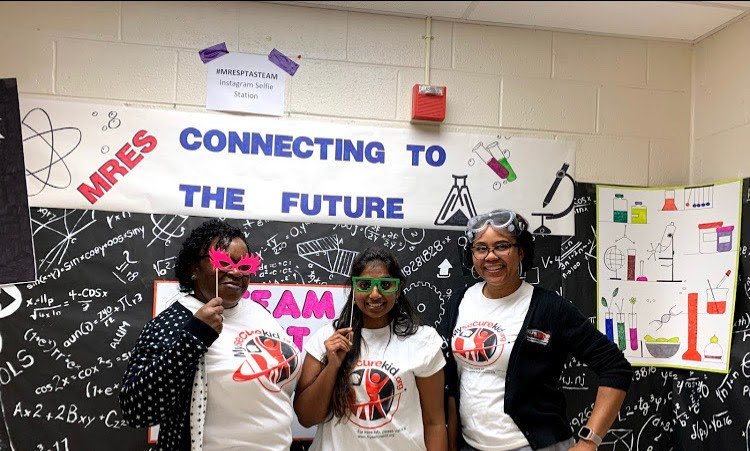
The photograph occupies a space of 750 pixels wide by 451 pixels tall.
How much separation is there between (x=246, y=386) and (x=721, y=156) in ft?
7.35

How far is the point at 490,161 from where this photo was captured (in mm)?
3033

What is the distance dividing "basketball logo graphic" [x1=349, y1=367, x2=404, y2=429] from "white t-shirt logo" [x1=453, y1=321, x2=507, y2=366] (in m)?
0.31

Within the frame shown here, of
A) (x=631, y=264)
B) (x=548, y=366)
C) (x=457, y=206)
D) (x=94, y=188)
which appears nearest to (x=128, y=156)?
(x=94, y=188)

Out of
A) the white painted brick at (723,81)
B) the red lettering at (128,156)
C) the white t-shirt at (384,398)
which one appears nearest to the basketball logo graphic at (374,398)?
the white t-shirt at (384,398)

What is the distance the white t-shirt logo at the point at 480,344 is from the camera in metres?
2.46

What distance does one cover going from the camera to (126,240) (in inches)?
108

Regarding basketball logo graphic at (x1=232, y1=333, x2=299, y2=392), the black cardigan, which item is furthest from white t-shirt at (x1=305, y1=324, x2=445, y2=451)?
the black cardigan

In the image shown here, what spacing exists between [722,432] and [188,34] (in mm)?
2710

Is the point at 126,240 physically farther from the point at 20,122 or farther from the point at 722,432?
the point at 722,432

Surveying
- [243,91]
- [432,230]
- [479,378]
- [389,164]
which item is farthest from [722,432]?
[243,91]

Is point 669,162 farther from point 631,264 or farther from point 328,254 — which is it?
point 328,254

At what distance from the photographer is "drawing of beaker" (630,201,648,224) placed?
123 inches

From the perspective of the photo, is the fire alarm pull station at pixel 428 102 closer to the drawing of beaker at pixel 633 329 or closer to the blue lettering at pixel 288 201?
the blue lettering at pixel 288 201

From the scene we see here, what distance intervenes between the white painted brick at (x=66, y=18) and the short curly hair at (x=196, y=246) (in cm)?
107
